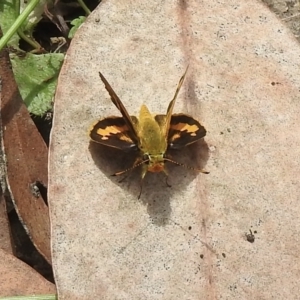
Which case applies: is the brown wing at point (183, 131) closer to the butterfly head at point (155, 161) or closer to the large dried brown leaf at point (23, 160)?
the butterfly head at point (155, 161)

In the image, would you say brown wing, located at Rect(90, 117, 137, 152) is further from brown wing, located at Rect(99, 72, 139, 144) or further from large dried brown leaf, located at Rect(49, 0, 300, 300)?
large dried brown leaf, located at Rect(49, 0, 300, 300)

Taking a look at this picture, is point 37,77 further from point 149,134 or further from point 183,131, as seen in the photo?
point 183,131

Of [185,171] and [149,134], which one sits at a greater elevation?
[149,134]

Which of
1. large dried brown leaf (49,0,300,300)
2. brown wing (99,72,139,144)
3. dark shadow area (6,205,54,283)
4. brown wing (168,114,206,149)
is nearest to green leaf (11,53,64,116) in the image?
large dried brown leaf (49,0,300,300)

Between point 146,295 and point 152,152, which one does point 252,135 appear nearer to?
point 152,152

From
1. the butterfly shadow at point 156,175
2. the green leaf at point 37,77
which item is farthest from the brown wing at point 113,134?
the green leaf at point 37,77

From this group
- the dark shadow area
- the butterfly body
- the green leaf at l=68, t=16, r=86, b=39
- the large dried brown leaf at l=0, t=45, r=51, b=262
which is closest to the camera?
the butterfly body

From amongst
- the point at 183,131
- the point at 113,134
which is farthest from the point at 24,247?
the point at 183,131

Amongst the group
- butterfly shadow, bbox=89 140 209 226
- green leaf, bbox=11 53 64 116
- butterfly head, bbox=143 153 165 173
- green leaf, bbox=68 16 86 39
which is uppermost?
green leaf, bbox=68 16 86 39
